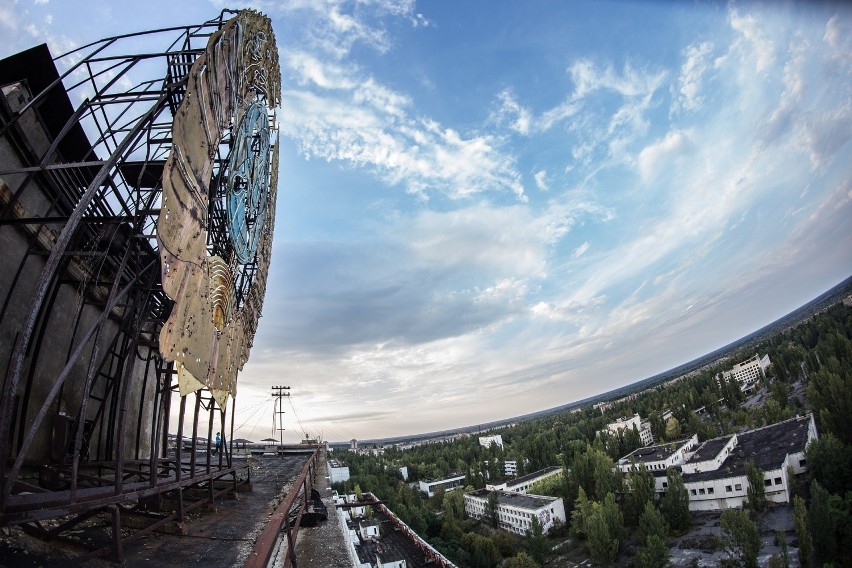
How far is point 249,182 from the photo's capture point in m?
10.4

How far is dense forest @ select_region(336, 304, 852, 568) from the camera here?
1091 inches

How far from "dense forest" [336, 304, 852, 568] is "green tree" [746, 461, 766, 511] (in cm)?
9

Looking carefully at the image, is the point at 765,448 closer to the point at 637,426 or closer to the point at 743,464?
the point at 743,464

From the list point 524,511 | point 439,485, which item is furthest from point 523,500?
point 439,485

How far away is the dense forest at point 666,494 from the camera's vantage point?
1091 inches

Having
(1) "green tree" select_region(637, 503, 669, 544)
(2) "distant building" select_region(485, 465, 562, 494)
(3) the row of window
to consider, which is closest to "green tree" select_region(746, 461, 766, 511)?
(3) the row of window

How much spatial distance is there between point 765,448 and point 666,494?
14374 mm

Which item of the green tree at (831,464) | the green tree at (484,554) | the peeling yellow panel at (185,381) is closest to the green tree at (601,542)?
the green tree at (484,554)

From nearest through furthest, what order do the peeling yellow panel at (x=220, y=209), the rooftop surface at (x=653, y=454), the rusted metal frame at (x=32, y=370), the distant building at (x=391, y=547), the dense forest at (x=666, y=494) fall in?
the peeling yellow panel at (x=220, y=209) < the rusted metal frame at (x=32, y=370) < the dense forest at (x=666, y=494) < the distant building at (x=391, y=547) < the rooftop surface at (x=653, y=454)

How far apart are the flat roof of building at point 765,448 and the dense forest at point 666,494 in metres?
2.48

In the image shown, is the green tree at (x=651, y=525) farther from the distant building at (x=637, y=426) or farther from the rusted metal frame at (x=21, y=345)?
the distant building at (x=637, y=426)

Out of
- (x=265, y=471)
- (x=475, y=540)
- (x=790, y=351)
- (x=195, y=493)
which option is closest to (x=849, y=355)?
(x=790, y=351)

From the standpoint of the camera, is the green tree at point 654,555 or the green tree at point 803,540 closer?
the green tree at point 803,540

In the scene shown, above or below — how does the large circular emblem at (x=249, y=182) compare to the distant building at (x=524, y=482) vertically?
Result: above
